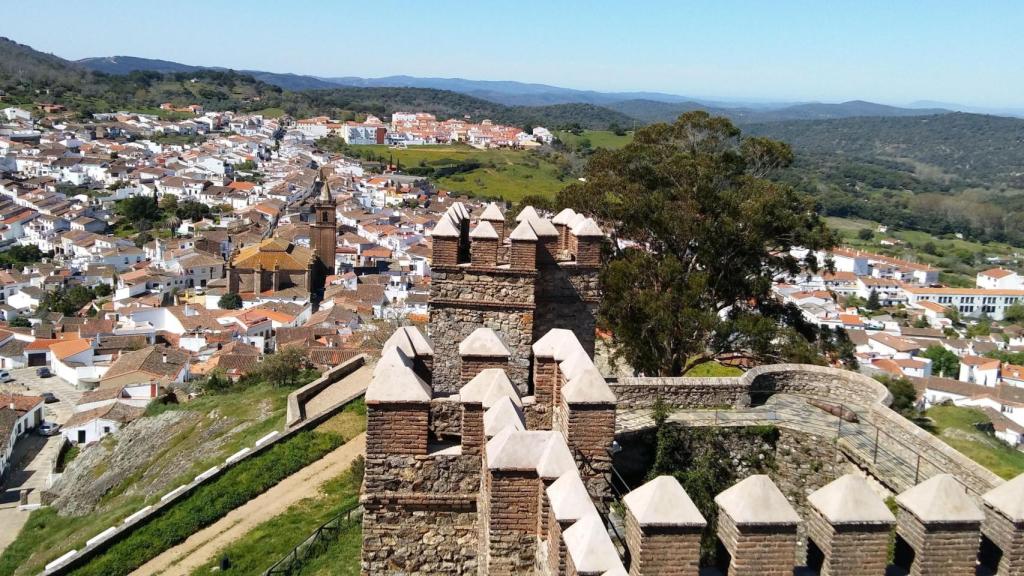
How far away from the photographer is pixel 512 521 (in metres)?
5.09

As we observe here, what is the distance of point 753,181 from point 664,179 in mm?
2130

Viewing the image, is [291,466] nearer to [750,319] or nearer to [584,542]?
[750,319]

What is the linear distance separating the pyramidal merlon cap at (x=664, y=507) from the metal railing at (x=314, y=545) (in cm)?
901

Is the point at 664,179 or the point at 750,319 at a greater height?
the point at 664,179

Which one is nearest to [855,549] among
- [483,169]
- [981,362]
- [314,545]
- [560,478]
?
[560,478]

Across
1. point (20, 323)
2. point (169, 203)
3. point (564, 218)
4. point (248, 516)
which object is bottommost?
point (20, 323)

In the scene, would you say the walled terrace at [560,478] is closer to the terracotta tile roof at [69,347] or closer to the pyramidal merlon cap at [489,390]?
the pyramidal merlon cap at [489,390]

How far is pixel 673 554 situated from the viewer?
4.04m

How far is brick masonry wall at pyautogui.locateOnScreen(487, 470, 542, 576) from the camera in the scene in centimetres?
502

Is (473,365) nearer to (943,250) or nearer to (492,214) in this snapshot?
(492,214)

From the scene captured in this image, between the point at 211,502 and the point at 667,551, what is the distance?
14344mm

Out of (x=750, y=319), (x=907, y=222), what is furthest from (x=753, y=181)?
(x=907, y=222)

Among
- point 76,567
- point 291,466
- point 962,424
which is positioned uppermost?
point 962,424

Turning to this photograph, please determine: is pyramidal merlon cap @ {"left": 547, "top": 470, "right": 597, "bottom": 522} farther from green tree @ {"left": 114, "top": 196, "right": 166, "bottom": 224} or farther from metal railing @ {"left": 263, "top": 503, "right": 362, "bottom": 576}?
green tree @ {"left": 114, "top": 196, "right": 166, "bottom": 224}
